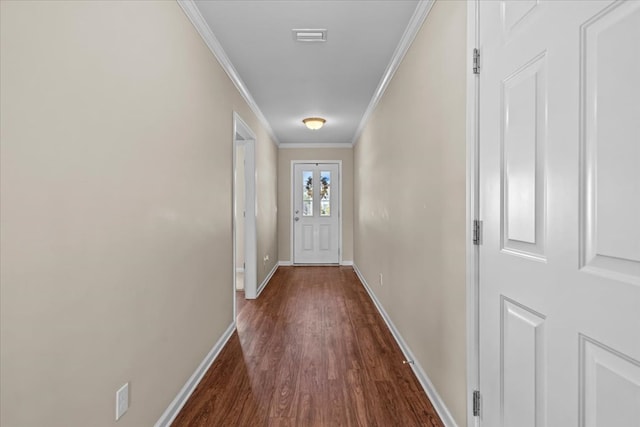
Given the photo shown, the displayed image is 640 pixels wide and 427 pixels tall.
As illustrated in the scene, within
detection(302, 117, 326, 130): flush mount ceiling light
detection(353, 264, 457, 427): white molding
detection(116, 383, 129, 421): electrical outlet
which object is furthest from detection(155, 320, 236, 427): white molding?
detection(302, 117, 326, 130): flush mount ceiling light

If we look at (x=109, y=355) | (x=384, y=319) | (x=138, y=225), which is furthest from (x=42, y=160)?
(x=384, y=319)

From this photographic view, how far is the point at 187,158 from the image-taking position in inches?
82.3

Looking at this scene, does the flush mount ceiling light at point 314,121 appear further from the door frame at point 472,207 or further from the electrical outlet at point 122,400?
the electrical outlet at point 122,400

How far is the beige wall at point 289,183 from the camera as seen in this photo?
659cm

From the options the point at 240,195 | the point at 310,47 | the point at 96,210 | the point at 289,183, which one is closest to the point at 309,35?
the point at 310,47

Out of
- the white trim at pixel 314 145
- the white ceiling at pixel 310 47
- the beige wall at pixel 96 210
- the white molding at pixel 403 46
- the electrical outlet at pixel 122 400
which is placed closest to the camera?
the beige wall at pixel 96 210

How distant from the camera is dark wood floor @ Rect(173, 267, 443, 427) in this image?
183 cm

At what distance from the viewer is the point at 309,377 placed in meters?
2.25

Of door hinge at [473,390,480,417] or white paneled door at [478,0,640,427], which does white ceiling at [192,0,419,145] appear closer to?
white paneled door at [478,0,640,427]

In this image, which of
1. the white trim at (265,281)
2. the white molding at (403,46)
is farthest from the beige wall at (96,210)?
the white trim at (265,281)

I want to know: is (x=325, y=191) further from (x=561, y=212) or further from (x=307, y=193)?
(x=561, y=212)

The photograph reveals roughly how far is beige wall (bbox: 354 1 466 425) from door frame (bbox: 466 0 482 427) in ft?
0.27

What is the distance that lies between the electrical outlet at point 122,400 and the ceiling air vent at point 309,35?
237 cm

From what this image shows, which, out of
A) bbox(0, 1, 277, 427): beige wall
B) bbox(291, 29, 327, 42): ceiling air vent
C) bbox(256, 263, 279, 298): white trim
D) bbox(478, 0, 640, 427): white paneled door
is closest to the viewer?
bbox(478, 0, 640, 427): white paneled door
